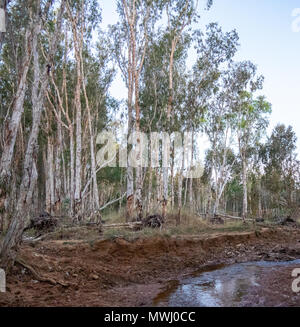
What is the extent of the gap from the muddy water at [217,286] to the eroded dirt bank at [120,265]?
32 centimetres

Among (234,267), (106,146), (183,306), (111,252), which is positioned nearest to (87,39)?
(106,146)

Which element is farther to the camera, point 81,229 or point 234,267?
point 81,229

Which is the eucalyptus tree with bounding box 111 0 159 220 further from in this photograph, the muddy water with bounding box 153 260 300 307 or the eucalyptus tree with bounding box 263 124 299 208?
the eucalyptus tree with bounding box 263 124 299 208

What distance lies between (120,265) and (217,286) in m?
2.70

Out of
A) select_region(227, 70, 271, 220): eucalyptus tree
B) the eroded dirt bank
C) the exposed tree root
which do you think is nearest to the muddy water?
the eroded dirt bank

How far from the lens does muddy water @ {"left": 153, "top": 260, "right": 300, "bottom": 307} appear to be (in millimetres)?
4770

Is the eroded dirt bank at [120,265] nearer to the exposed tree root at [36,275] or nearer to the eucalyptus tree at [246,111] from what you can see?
the exposed tree root at [36,275]

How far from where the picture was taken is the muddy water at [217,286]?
15.6ft

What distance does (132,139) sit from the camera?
48.0ft

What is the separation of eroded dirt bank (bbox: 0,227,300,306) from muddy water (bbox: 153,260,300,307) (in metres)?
0.32

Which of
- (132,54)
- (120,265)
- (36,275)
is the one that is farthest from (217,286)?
(132,54)

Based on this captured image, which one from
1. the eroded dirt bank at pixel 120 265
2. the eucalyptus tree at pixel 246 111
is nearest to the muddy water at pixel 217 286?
the eroded dirt bank at pixel 120 265
